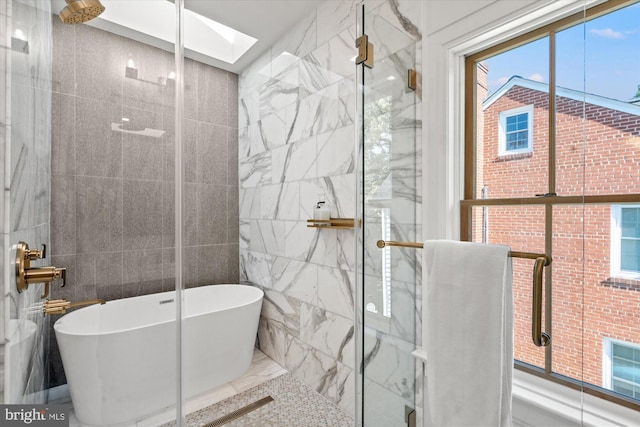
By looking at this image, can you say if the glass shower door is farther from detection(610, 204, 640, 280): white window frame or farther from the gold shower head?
the gold shower head

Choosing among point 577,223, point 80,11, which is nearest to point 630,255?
point 577,223

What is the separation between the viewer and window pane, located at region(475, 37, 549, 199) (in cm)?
113

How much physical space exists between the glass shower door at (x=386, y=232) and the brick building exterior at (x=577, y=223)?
0.44 m

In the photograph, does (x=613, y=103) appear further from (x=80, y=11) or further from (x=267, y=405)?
(x=267, y=405)

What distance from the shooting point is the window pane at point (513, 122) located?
1.13m

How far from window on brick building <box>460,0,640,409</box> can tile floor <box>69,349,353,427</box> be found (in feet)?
4.43

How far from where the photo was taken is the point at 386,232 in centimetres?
138

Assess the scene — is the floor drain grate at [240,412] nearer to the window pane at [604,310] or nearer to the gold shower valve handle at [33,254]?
the gold shower valve handle at [33,254]

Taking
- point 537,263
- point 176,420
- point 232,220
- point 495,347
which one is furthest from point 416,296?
point 176,420

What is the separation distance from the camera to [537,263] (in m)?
0.99

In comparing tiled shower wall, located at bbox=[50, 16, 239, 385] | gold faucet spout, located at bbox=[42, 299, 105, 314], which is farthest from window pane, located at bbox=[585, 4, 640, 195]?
gold faucet spout, located at bbox=[42, 299, 105, 314]

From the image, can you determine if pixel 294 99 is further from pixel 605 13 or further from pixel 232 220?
pixel 605 13

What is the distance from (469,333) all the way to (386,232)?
20.4 inches

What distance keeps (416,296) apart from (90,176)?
148cm
